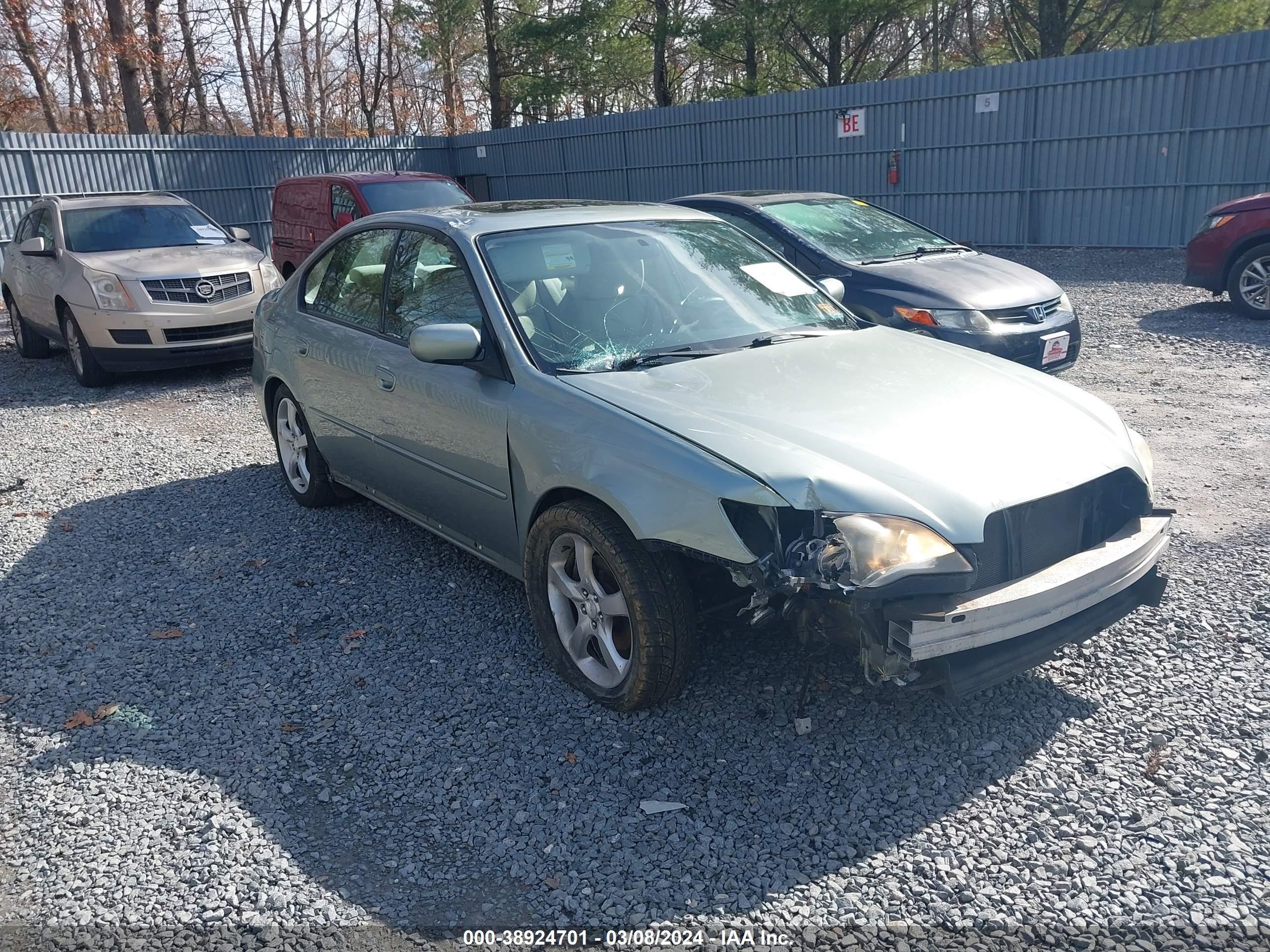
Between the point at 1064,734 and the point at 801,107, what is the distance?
16389 millimetres

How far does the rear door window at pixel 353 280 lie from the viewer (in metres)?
4.85

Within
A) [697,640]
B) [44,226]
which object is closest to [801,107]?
[44,226]

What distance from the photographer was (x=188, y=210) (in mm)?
11070

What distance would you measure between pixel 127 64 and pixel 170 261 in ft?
51.6

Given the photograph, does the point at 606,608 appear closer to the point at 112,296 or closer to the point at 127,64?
the point at 112,296

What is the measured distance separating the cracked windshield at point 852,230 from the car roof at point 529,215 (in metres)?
3.02

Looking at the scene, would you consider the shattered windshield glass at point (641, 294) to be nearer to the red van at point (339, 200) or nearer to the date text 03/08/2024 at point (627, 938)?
the date text 03/08/2024 at point (627, 938)

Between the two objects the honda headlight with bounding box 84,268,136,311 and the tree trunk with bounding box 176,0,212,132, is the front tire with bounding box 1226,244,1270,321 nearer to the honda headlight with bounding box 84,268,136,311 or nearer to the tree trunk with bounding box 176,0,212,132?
the honda headlight with bounding box 84,268,136,311

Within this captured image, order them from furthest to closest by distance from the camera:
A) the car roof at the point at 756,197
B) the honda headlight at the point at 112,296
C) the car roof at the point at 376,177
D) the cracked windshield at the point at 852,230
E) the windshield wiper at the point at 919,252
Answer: the car roof at the point at 376,177 < the honda headlight at the point at 112,296 < the car roof at the point at 756,197 < the cracked windshield at the point at 852,230 < the windshield wiper at the point at 919,252

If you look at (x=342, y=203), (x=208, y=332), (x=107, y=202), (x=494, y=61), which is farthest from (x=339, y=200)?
(x=494, y=61)

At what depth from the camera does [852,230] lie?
8211 mm

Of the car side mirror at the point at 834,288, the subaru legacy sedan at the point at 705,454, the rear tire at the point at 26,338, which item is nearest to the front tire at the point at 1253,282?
the car side mirror at the point at 834,288

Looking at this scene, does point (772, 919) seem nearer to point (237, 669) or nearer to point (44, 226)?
point (237, 669)

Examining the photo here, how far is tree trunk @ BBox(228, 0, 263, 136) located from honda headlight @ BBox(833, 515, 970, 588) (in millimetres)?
37624
